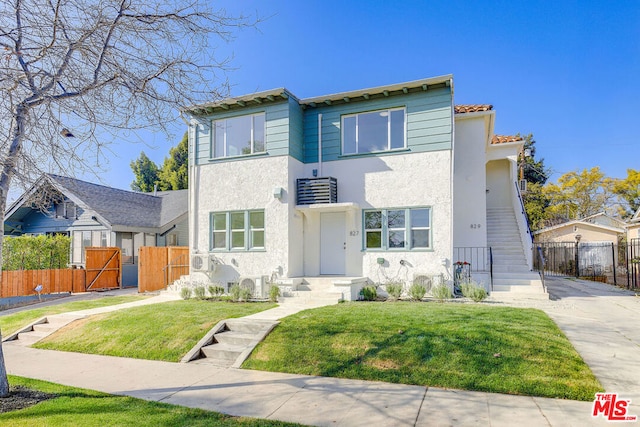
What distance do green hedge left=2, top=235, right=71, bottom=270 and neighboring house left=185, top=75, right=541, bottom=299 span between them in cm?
834

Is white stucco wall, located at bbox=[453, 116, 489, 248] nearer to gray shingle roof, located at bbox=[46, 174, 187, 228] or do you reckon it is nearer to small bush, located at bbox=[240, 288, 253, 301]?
small bush, located at bbox=[240, 288, 253, 301]

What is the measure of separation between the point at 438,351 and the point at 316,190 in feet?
23.9

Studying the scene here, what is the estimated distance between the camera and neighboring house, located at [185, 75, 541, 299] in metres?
11.4

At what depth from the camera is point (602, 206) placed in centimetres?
3316

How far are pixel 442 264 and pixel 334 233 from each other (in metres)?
3.49

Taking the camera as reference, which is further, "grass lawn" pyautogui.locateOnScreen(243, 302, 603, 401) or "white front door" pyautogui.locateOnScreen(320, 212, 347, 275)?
"white front door" pyautogui.locateOnScreen(320, 212, 347, 275)

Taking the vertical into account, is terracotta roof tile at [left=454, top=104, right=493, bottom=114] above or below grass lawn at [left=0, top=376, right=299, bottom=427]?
above

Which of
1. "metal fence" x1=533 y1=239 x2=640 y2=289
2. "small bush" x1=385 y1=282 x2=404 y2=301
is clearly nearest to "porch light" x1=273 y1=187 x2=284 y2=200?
"small bush" x1=385 y1=282 x2=404 y2=301

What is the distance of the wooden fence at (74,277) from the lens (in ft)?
47.6

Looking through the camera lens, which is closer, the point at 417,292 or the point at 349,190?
the point at 417,292

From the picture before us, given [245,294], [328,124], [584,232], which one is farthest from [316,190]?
→ [584,232]

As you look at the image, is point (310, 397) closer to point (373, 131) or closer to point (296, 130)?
point (373, 131)

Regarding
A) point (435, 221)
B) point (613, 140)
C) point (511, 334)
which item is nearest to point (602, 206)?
point (613, 140)

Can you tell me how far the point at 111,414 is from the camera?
442 centimetres
